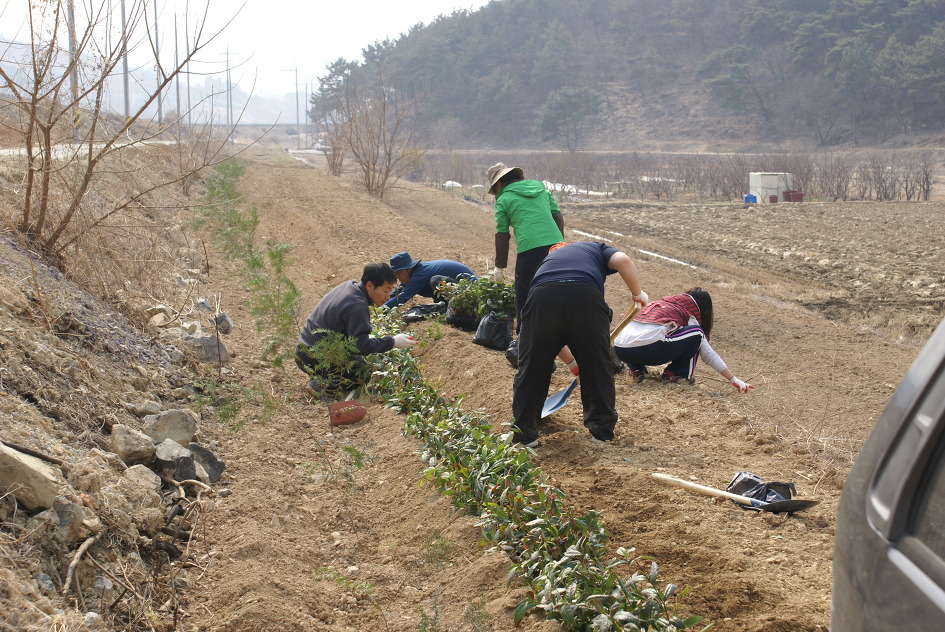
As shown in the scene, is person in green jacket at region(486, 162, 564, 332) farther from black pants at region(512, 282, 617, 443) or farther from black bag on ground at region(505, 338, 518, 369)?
black pants at region(512, 282, 617, 443)

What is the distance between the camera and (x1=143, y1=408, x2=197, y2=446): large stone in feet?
15.3

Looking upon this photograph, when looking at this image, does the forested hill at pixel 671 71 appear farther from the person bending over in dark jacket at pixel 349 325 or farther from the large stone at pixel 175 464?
the large stone at pixel 175 464

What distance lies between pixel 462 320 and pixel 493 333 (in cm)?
83

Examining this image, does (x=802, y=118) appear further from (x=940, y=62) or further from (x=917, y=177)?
(x=917, y=177)

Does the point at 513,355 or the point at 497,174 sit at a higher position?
the point at 497,174

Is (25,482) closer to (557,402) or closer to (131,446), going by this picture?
(131,446)

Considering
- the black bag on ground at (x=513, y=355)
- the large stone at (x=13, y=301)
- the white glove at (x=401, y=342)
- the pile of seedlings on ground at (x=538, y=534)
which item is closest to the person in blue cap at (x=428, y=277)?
the black bag on ground at (x=513, y=355)

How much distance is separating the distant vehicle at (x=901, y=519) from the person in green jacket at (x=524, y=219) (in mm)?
4548

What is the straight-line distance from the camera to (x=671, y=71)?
254 feet

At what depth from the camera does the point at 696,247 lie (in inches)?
721

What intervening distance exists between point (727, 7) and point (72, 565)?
8937 cm

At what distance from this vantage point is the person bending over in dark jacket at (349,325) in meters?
5.85

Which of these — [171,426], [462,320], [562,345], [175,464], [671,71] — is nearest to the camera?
[175,464]

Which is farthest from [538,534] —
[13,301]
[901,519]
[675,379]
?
[13,301]
